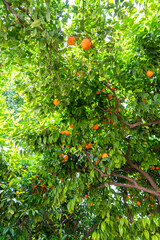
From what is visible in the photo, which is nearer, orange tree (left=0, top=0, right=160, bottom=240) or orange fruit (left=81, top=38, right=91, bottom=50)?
orange fruit (left=81, top=38, right=91, bottom=50)

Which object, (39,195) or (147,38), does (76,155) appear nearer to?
(39,195)

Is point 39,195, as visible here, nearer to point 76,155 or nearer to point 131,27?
point 76,155

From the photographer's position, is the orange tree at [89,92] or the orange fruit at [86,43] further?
the orange tree at [89,92]

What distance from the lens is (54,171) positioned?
6.50 ft

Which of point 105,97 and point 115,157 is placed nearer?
point 115,157

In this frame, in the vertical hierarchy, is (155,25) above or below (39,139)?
above

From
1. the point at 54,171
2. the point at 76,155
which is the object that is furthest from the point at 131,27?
the point at 54,171

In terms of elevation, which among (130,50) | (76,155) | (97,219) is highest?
(130,50)

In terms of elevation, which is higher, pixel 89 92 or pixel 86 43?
pixel 86 43

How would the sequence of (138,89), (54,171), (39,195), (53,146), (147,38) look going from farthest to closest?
(39,195) → (54,171) → (53,146) → (147,38) → (138,89)

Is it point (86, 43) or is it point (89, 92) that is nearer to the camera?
point (86, 43)

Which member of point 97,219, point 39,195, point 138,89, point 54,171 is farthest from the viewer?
point 97,219

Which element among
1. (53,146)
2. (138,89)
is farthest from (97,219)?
(138,89)

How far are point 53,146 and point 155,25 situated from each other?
147 cm
